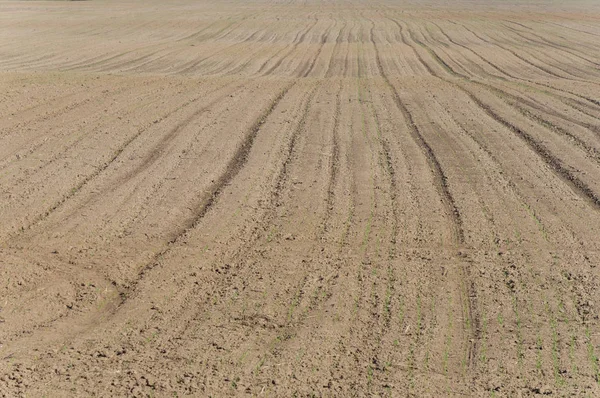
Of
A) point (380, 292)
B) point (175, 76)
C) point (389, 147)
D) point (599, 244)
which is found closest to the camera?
point (380, 292)

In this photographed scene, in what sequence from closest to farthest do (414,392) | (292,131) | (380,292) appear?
(414,392) → (380,292) → (292,131)

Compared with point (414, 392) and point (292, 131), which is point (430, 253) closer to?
point (414, 392)

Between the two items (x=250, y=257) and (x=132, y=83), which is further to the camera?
(x=132, y=83)

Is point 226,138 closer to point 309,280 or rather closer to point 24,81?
point 309,280

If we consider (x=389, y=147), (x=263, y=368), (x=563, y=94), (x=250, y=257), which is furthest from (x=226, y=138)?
(x=563, y=94)

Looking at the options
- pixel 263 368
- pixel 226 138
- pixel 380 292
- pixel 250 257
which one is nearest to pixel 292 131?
pixel 226 138

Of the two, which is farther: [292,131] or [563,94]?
[563,94]
